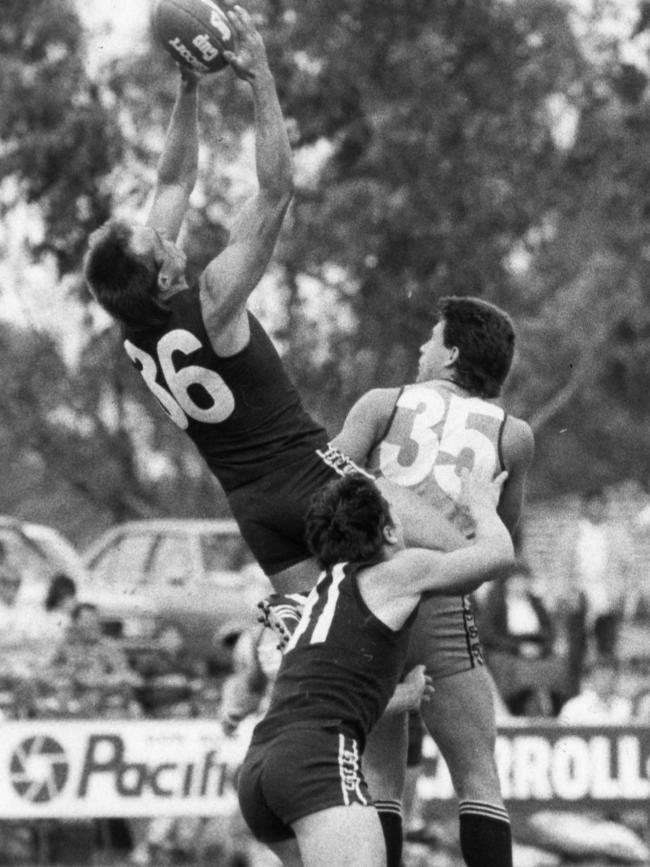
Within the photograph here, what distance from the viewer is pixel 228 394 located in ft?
19.3

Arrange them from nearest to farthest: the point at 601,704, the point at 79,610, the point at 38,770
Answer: the point at 38,770, the point at 601,704, the point at 79,610

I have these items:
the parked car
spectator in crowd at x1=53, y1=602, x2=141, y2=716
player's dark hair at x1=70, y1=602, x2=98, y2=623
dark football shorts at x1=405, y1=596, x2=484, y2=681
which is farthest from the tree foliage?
dark football shorts at x1=405, y1=596, x2=484, y2=681

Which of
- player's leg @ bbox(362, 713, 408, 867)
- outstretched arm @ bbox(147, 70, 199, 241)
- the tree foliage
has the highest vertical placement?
the tree foliage

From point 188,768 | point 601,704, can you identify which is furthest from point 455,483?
point 601,704

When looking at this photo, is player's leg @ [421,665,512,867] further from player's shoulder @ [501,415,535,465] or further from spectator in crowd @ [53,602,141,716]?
spectator in crowd @ [53,602,141,716]

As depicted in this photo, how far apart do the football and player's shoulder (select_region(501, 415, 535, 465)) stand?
4.95 ft

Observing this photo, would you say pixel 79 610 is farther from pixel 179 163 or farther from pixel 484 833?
pixel 484 833

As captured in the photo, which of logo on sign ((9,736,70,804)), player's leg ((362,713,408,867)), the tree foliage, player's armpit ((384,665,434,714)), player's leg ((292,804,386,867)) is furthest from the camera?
the tree foliage

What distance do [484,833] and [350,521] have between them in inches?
49.4

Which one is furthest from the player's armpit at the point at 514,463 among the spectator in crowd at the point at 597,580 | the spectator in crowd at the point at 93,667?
the spectator in crowd at the point at 597,580

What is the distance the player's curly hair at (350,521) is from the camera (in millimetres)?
5707

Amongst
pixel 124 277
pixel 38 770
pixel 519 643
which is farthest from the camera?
pixel 519 643

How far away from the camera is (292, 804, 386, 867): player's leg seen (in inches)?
210

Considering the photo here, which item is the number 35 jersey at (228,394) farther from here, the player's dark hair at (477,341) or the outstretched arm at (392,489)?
the player's dark hair at (477,341)
